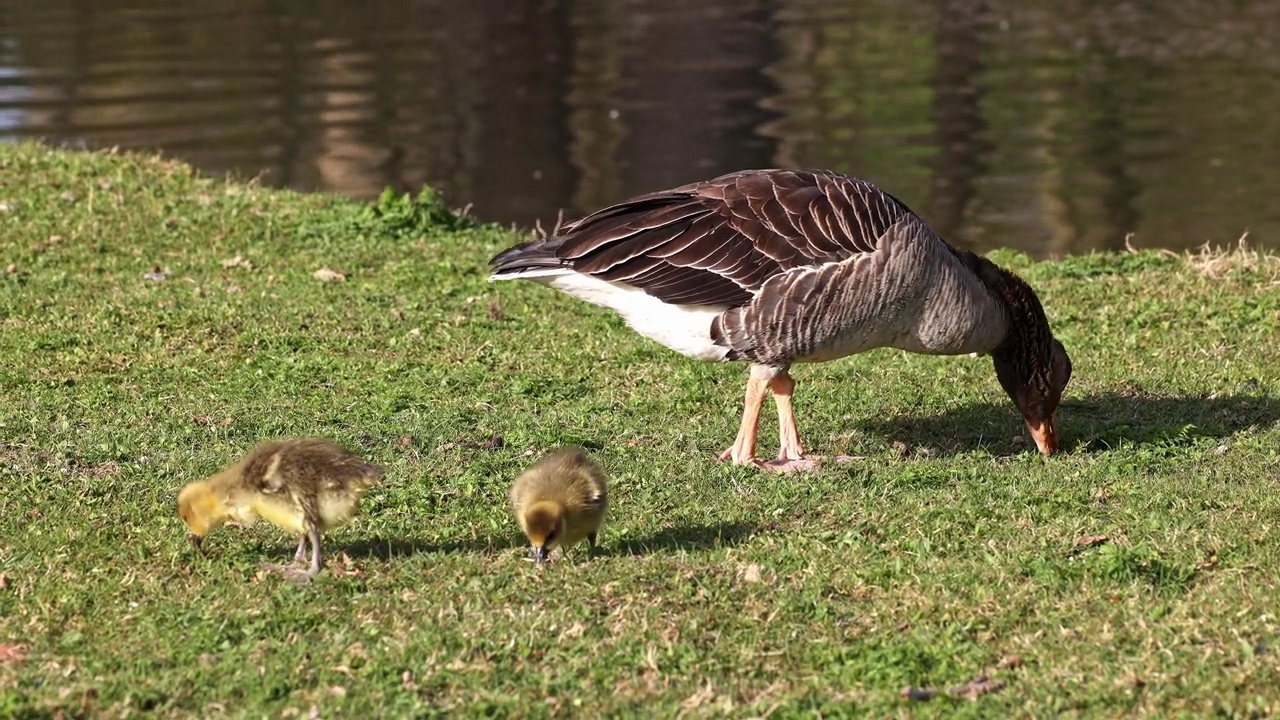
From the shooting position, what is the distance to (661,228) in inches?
325

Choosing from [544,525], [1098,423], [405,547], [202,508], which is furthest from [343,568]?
[1098,423]

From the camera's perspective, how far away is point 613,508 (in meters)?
7.32

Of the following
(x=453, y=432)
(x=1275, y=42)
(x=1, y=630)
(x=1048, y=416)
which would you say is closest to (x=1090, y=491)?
(x=1048, y=416)

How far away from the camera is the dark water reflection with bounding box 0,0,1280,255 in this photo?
65.1 ft

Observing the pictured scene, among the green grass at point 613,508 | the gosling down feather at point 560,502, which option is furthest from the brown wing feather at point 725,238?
Answer: the gosling down feather at point 560,502

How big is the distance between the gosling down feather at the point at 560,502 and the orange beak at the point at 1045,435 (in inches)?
120

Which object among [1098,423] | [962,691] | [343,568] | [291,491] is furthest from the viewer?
[1098,423]

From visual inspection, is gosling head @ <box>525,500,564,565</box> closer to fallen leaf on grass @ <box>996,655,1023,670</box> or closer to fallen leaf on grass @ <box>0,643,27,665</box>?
fallen leaf on grass @ <box>996,655,1023,670</box>

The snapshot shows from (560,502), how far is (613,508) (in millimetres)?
1128

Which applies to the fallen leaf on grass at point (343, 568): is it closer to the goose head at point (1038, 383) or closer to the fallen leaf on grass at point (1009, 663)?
the fallen leaf on grass at point (1009, 663)

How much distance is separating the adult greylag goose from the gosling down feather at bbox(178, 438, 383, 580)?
2203 mm

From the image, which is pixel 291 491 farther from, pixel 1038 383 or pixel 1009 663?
pixel 1038 383

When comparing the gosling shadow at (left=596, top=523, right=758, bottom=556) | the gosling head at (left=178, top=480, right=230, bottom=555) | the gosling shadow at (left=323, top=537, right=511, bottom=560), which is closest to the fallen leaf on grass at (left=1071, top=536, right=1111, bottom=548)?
the gosling shadow at (left=596, top=523, right=758, bottom=556)

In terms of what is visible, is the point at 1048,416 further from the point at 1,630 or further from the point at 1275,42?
the point at 1275,42
